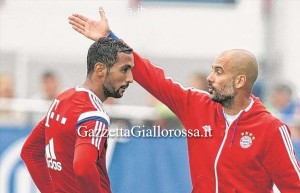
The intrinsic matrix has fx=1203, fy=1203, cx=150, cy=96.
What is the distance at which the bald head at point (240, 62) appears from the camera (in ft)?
29.7

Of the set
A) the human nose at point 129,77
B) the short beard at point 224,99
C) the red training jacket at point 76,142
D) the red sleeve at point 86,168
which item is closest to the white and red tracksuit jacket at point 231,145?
the short beard at point 224,99

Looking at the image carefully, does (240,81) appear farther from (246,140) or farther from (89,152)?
(89,152)

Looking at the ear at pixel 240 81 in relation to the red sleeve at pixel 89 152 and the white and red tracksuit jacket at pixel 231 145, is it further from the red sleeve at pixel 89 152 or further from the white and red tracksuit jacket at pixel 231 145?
the red sleeve at pixel 89 152

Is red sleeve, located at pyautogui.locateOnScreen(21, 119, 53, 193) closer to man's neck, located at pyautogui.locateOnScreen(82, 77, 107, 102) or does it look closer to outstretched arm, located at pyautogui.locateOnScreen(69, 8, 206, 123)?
man's neck, located at pyautogui.locateOnScreen(82, 77, 107, 102)

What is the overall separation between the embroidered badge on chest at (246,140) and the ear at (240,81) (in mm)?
361

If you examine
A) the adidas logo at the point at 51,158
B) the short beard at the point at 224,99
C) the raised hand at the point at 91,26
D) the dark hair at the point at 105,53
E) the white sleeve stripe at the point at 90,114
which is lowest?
the adidas logo at the point at 51,158

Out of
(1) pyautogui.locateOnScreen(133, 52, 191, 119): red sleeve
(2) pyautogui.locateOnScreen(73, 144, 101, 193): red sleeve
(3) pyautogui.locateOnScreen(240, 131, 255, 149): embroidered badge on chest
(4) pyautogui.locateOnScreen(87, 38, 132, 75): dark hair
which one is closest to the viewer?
(2) pyautogui.locateOnScreen(73, 144, 101, 193): red sleeve

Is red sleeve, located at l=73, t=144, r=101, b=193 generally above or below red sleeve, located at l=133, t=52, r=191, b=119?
below

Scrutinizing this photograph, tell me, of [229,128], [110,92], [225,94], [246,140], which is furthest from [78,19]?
[246,140]

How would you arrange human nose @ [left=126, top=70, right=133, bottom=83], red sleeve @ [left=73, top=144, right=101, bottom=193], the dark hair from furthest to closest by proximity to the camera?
1. human nose @ [left=126, top=70, right=133, bottom=83]
2. the dark hair
3. red sleeve @ [left=73, top=144, right=101, bottom=193]

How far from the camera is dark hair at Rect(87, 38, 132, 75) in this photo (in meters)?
8.70

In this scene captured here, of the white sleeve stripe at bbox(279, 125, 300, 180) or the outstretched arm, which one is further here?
the outstretched arm

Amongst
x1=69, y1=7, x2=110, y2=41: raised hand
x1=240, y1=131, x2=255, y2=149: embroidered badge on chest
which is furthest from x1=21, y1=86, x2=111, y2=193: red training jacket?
x1=240, y1=131, x2=255, y2=149: embroidered badge on chest

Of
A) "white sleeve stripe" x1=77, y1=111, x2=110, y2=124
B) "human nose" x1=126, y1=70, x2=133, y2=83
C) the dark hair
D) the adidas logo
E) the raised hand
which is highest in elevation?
the raised hand
